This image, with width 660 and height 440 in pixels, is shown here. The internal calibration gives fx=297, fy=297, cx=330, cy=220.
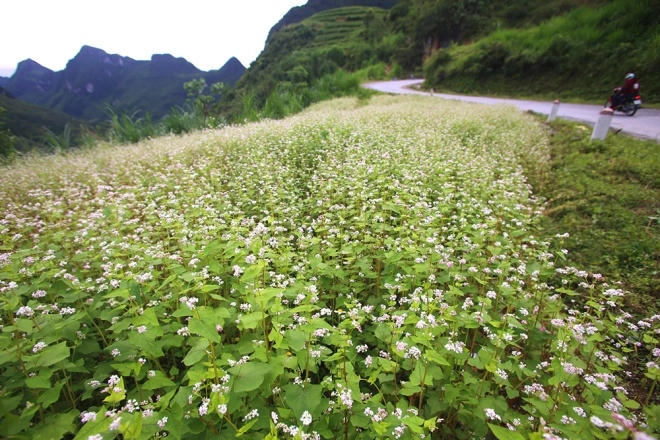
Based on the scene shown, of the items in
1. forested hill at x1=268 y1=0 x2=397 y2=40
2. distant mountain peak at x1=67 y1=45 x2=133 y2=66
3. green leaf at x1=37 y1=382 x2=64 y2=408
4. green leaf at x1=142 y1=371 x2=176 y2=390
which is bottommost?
green leaf at x1=142 y1=371 x2=176 y2=390

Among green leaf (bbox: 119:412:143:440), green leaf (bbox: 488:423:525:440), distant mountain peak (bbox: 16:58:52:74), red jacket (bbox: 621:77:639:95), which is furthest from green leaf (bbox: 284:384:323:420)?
distant mountain peak (bbox: 16:58:52:74)

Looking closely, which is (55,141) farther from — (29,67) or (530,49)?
(29,67)

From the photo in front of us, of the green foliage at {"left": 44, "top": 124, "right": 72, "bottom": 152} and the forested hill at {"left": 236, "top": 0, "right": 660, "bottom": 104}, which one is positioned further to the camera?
the forested hill at {"left": 236, "top": 0, "right": 660, "bottom": 104}

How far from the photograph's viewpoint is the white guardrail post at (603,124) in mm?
8008

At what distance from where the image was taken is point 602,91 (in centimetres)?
1689

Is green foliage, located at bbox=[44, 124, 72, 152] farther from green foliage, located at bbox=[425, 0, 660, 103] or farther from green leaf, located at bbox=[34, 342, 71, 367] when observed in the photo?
green foliage, located at bbox=[425, 0, 660, 103]

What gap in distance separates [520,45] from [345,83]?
13.8 metres

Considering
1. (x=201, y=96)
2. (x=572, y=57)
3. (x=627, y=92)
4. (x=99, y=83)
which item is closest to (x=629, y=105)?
(x=627, y=92)

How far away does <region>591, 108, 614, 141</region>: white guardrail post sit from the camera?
26.3 ft

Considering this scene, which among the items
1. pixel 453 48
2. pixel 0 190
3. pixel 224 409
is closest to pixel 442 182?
pixel 224 409

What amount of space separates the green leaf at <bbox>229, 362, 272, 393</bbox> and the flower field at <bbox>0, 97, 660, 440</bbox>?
0.01 meters

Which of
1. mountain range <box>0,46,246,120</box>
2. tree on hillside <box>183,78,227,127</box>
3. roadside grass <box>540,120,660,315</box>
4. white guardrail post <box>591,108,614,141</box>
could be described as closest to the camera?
roadside grass <box>540,120,660,315</box>

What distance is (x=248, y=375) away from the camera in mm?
1797

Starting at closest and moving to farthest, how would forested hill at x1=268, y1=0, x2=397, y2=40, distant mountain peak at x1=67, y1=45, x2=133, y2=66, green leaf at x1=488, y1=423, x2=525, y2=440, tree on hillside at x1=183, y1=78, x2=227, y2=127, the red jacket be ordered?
1. green leaf at x1=488, y1=423, x2=525, y2=440
2. the red jacket
3. tree on hillside at x1=183, y1=78, x2=227, y2=127
4. distant mountain peak at x1=67, y1=45, x2=133, y2=66
5. forested hill at x1=268, y1=0, x2=397, y2=40
